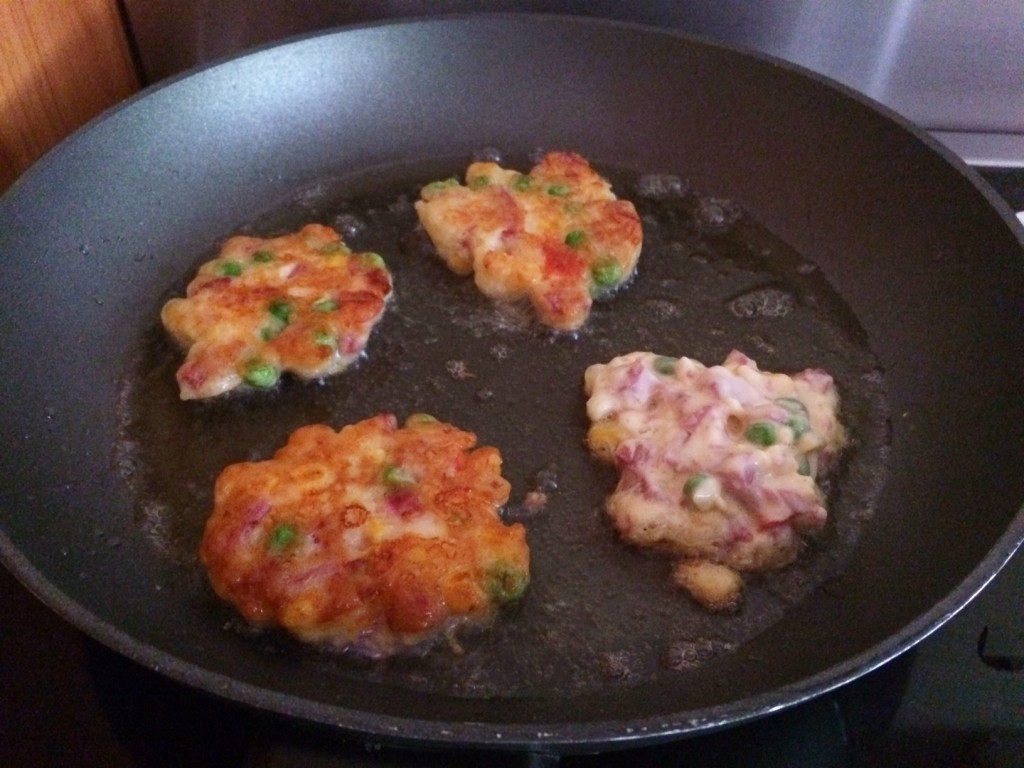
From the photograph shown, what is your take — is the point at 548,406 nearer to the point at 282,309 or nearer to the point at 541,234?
the point at 541,234

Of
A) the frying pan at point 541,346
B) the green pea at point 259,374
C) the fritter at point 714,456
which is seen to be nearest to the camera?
the frying pan at point 541,346

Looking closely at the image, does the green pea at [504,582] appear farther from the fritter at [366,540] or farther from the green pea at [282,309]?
the green pea at [282,309]

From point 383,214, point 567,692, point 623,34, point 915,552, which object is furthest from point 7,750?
point 623,34

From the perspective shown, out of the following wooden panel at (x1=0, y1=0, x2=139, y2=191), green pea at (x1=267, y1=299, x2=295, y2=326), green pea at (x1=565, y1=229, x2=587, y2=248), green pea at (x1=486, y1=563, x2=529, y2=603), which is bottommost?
green pea at (x1=486, y1=563, x2=529, y2=603)

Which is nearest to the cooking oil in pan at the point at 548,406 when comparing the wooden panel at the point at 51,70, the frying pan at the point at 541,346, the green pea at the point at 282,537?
the frying pan at the point at 541,346

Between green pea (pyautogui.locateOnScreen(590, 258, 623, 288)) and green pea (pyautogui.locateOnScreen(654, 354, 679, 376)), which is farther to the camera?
green pea (pyautogui.locateOnScreen(590, 258, 623, 288))

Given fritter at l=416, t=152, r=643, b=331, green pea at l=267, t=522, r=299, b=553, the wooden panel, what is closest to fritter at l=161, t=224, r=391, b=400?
fritter at l=416, t=152, r=643, b=331

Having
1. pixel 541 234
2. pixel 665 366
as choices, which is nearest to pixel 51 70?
pixel 541 234

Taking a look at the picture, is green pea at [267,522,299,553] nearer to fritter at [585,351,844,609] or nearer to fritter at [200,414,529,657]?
fritter at [200,414,529,657]
